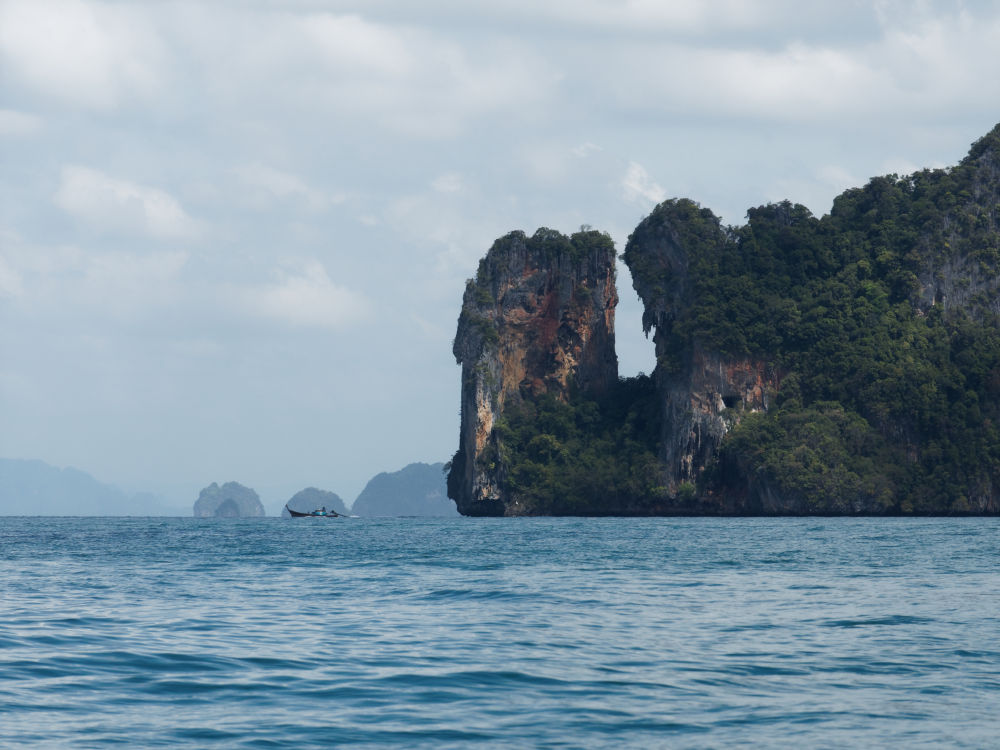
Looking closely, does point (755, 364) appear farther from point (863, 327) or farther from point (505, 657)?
point (505, 657)

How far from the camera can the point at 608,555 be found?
44219mm

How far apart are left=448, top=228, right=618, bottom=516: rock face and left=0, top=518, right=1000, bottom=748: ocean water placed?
9005 cm

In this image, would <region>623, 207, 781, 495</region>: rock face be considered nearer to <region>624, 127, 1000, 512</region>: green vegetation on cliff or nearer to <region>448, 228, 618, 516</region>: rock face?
<region>624, 127, 1000, 512</region>: green vegetation on cliff

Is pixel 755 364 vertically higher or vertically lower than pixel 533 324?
lower

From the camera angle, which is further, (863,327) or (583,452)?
(583,452)

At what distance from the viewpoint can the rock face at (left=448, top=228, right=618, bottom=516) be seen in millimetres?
127062

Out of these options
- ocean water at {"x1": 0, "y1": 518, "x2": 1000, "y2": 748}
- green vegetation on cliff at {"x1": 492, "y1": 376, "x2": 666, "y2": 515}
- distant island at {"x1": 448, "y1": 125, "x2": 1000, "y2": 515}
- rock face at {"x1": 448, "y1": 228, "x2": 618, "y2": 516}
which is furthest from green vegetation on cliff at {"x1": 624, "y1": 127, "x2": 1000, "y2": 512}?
ocean water at {"x1": 0, "y1": 518, "x2": 1000, "y2": 748}

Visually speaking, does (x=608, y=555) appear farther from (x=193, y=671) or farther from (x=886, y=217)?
(x=886, y=217)

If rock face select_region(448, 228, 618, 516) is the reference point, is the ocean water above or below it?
below

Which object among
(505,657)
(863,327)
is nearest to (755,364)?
(863,327)

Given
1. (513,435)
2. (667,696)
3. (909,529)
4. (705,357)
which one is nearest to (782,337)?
(705,357)

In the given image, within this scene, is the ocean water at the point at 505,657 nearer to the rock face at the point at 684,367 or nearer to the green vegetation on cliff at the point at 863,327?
the green vegetation on cliff at the point at 863,327

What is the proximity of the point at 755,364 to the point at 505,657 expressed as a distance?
327ft

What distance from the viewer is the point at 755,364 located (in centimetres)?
11538
